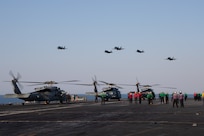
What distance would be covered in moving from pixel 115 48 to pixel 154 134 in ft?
195

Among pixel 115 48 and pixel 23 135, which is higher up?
pixel 115 48

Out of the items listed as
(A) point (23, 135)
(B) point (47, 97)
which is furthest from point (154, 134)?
(B) point (47, 97)

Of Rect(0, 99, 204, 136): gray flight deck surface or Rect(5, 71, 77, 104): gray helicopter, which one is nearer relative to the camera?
Rect(0, 99, 204, 136): gray flight deck surface

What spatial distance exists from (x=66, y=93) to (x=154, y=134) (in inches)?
2022

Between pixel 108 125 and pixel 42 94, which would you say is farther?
pixel 42 94

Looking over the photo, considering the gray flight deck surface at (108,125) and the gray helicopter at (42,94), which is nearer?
the gray flight deck surface at (108,125)

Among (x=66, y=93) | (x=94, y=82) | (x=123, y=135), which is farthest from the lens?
(x=94, y=82)

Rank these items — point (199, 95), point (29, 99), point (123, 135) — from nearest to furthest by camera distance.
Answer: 1. point (123, 135)
2. point (29, 99)
3. point (199, 95)

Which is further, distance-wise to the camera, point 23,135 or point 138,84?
point 138,84

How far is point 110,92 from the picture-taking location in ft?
233

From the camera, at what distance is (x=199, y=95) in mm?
68625

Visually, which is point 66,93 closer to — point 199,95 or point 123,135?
point 199,95

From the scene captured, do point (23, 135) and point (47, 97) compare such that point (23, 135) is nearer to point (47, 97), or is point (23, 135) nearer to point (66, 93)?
point (47, 97)

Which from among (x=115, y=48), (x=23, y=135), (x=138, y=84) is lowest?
(x=23, y=135)
